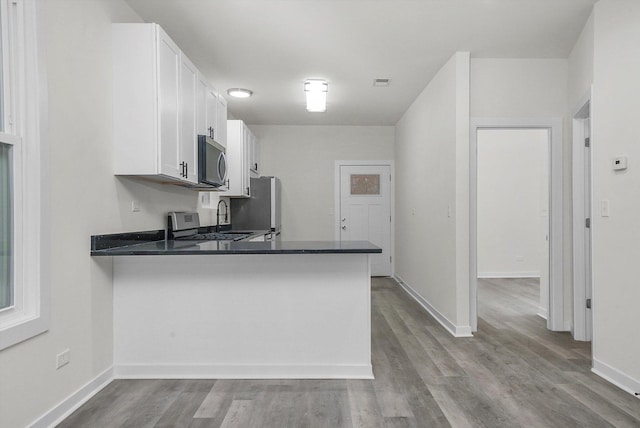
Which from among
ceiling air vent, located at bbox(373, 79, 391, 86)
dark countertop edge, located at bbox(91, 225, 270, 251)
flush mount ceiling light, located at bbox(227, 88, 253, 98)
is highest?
ceiling air vent, located at bbox(373, 79, 391, 86)

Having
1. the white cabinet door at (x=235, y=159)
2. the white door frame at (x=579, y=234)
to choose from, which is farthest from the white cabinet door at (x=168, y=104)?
the white door frame at (x=579, y=234)

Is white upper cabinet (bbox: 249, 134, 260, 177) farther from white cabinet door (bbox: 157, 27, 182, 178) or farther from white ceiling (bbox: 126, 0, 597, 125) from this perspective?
white cabinet door (bbox: 157, 27, 182, 178)

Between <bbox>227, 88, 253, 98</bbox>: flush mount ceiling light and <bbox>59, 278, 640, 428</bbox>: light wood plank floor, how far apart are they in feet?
10.4

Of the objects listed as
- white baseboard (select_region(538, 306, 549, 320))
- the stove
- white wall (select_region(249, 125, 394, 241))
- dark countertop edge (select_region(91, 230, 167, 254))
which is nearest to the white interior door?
white wall (select_region(249, 125, 394, 241))

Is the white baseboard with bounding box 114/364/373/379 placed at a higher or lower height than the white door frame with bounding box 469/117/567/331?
lower

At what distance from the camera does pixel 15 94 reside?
5.70 feet

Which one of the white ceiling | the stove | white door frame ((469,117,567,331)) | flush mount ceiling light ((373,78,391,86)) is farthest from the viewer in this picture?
flush mount ceiling light ((373,78,391,86))

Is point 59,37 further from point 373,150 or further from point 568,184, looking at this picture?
point 373,150

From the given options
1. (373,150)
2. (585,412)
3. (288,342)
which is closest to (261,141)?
(373,150)

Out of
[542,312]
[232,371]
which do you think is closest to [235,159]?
[232,371]

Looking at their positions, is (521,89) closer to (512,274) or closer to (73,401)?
(512,274)

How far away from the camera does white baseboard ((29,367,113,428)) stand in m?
1.86

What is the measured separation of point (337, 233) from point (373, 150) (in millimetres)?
1528

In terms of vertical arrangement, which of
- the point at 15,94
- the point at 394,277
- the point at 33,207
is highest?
the point at 15,94
